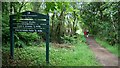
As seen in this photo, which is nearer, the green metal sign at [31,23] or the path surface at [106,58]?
the green metal sign at [31,23]

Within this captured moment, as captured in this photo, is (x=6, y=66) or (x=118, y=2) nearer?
(x=6, y=66)

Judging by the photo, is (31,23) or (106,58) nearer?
(31,23)

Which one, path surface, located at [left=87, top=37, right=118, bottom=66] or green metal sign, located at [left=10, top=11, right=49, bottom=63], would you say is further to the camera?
path surface, located at [left=87, top=37, right=118, bottom=66]

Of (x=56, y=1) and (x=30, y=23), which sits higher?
(x=56, y=1)

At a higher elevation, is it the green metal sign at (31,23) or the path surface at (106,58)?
the green metal sign at (31,23)

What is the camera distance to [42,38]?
1452 centimetres

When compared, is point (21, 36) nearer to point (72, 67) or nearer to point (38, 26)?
point (38, 26)

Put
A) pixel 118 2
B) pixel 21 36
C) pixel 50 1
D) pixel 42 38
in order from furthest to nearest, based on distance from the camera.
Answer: pixel 42 38 → pixel 21 36 → pixel 118 2 → pixel 50 1

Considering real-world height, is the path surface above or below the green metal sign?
below

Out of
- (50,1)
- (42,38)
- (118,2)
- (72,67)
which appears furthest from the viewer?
(42,38)

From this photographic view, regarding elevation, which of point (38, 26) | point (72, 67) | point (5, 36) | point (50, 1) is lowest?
point (72, 67)

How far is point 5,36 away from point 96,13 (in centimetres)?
1489

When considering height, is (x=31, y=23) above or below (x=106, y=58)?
above

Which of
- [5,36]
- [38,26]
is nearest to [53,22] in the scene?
[5,36]
